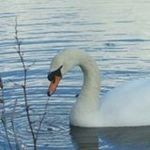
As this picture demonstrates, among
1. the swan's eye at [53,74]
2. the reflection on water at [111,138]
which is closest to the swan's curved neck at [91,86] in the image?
the reflection on water at [111,138]

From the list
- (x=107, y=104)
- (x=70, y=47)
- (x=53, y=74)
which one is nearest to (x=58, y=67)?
(x=53, y=74)

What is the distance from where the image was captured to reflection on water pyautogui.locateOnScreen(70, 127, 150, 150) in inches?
356

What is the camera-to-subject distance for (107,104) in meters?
10.0

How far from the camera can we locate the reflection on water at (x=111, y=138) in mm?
9048

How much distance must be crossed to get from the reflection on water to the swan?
108 millimetres

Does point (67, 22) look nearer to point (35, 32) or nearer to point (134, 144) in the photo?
point (35, 32)

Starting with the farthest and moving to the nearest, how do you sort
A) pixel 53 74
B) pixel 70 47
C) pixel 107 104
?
pixel 70 47 → pixel 107 104 → pixel 53 74

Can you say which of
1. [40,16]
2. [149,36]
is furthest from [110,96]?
[40,16]

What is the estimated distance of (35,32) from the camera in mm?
17562

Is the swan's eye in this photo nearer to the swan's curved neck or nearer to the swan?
the swan

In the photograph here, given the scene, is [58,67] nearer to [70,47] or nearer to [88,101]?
[88,101]

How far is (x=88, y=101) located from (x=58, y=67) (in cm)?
91

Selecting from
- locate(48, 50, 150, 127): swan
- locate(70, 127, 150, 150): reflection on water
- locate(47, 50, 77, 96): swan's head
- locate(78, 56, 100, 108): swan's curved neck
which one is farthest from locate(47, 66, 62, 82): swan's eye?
locate(70, 127, 150, 150): reflection on water

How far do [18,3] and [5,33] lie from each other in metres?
Answer: 6.44
